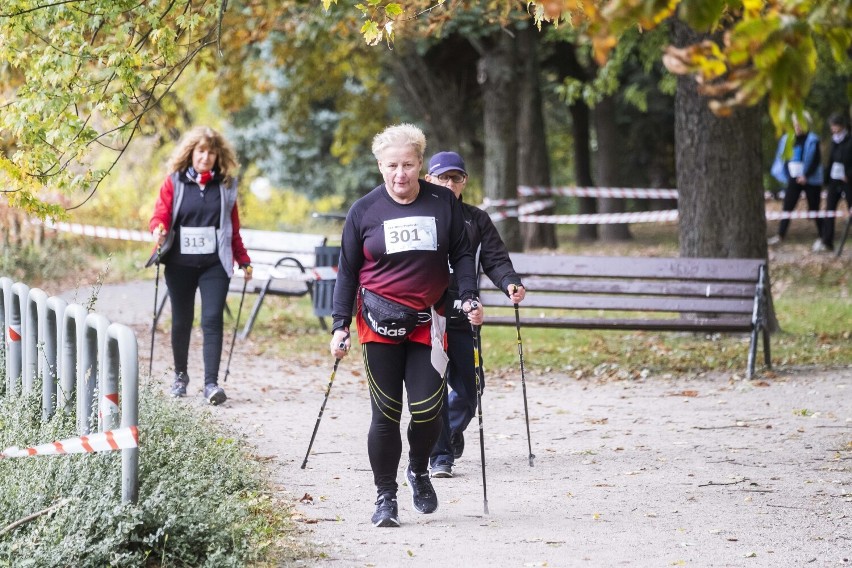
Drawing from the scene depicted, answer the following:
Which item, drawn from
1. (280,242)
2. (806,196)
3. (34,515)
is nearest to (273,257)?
(280,242)

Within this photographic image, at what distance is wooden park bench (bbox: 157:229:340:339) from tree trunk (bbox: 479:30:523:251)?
5713 mm

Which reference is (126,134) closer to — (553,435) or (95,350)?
(95,350)

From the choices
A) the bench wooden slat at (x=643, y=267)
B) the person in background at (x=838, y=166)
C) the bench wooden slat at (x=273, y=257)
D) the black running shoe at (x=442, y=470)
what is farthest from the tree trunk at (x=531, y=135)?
the black running shoe at (x=442, y=470)

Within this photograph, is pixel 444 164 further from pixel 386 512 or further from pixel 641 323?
pixel 641 323

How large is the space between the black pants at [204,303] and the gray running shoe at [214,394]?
46 millimetres

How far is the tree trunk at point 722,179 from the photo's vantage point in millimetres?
12055

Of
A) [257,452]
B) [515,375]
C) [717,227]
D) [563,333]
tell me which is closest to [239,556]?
[257,452]

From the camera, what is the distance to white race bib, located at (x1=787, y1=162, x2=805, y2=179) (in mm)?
19344

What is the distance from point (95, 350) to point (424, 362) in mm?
1570

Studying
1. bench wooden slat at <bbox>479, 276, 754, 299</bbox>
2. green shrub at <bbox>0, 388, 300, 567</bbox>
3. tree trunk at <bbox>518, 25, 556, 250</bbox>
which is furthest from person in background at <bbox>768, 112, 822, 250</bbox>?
green shrub at <bbox>0, 388, 300, 567</bbox>

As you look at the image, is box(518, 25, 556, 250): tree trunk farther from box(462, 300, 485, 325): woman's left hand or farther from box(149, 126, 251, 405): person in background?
box(462, 300, 485, 325): woman's left hand

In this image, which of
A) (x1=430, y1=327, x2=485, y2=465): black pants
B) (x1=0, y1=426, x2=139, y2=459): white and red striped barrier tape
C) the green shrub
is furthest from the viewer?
(x1=430, y1=327, x2=485, y2=465): black pants

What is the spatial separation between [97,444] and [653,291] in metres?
6.74

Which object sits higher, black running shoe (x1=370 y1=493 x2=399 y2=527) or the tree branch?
the tree branch
